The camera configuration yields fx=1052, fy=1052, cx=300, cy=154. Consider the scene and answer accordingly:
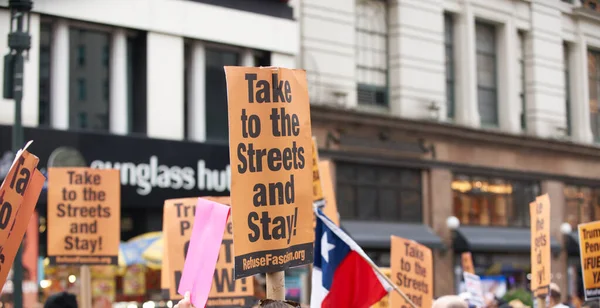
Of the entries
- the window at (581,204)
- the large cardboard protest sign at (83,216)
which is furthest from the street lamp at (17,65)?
the window at (581,204)

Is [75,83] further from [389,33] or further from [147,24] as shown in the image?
[389,33]

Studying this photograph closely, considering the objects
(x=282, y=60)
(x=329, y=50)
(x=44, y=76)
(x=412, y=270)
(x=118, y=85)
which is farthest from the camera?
(x=329, y=50)

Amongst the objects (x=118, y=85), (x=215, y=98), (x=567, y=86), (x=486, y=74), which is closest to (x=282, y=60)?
(x=215, y=98)

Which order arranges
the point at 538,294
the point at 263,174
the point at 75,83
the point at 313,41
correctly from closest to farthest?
the point at 263,174, the point at 538,294, the point at 75,83, the point at 313,41

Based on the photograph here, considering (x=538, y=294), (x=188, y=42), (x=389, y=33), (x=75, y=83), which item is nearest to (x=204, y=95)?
(x=188, y=42)

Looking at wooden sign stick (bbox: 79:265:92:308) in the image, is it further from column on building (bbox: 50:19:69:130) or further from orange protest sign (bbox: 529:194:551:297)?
column on building (bbox: 50:19:69:130)

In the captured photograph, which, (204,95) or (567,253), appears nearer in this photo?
(204,95)

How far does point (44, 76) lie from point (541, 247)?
41.6 feet

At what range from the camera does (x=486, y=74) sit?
3366cm

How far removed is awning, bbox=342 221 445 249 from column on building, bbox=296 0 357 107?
3.28m

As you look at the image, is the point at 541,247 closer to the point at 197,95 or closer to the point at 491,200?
the point at 197,95

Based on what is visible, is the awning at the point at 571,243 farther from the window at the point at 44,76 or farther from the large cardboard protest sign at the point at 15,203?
the large cardboard protest sign at the point at 15,203

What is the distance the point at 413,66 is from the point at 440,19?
198 cm

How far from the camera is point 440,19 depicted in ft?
102
